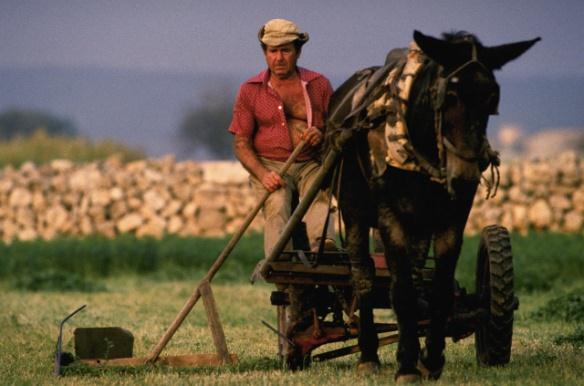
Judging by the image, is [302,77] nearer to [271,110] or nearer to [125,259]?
[271,110]

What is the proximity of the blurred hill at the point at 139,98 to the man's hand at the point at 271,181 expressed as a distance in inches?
4960

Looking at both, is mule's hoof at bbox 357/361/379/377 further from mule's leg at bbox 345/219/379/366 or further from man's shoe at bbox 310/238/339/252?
man's shoe at bbox 310/238/339/252

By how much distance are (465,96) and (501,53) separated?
0.35 metres

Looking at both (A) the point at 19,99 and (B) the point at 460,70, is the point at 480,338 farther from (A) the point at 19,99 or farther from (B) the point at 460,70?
(A) the point at 19,99

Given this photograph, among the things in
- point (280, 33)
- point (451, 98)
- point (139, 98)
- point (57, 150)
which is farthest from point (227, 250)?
point (139, 98)

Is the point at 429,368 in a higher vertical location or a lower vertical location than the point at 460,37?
lower

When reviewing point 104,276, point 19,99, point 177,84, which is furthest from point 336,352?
point 177,84

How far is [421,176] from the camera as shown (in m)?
8.70

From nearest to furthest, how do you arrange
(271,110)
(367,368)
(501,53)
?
(501,53), (367,368), (271,110)

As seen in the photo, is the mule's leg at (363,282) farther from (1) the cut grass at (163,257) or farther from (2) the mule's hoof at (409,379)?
(1) the cut grass at (163,257)

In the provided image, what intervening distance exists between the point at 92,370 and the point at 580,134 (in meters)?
107

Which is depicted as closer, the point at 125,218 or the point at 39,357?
the point at 39,357

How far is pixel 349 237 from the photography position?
9789mm

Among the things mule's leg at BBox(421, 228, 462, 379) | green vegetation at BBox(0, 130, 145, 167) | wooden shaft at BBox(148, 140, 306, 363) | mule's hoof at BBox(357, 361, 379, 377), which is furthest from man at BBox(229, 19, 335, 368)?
green vegetation at BBox(0, 130, 145, 167)
